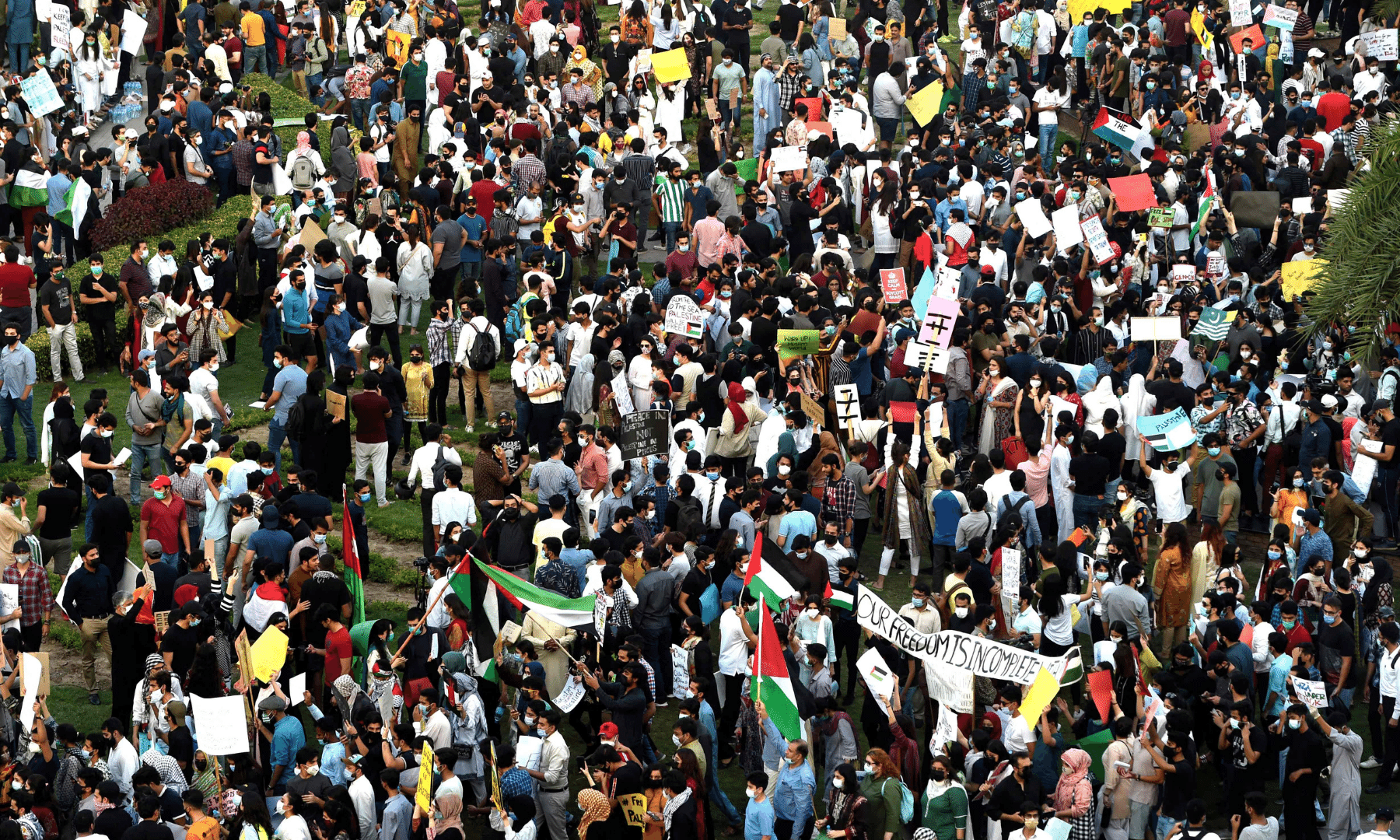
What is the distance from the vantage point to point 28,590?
17.7 metres

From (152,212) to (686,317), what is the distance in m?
9.59

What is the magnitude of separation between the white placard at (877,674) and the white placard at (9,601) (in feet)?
24.8

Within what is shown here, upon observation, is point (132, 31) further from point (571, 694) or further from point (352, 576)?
point (571, 694)

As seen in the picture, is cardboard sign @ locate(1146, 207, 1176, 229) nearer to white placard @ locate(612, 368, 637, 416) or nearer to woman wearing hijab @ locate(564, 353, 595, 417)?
white placard @ locate(612, 368, 637, 416)

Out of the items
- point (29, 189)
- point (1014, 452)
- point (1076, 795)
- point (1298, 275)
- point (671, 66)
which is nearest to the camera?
point (1076, 795)

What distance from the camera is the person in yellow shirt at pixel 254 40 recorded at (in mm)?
33000

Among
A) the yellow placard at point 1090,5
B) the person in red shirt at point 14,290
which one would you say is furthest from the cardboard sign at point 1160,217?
the person in red shirt at point 14,290

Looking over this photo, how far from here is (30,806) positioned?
47.1 feet

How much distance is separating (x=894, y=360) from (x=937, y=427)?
1450 mm

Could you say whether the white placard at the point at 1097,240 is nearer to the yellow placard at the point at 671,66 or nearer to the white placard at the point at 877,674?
the yellow placard at the point at 671,66

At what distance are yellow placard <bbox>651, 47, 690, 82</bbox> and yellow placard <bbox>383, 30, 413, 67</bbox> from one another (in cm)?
488

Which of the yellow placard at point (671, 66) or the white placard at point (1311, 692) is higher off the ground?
the yellow placard at point (671, 66)

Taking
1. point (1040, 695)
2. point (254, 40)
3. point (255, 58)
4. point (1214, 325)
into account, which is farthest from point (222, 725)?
point (255, 58)

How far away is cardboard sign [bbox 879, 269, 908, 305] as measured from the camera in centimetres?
2217
